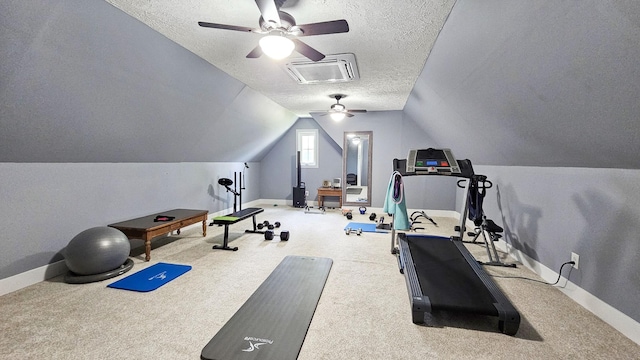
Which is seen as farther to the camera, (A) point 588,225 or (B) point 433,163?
(B) point 433,163

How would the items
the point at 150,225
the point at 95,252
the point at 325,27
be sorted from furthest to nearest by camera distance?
the point at 150,225 → the point at 95,252 → the point at 325,27

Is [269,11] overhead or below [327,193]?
overhead

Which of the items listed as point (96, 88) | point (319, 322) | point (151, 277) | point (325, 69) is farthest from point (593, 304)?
point (96, 88)

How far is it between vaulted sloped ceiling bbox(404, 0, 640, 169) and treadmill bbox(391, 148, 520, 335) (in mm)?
809

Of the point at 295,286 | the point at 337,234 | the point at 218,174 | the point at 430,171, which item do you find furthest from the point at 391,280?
the point at 218,174

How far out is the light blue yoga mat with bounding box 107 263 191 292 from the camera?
2.54 m

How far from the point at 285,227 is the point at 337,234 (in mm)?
1071

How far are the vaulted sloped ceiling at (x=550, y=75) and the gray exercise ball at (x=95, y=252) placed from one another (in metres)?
3.93

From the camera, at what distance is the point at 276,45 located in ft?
6.89

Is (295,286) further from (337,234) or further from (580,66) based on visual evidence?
(580,66)

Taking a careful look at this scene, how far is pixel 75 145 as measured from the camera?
2.81 m

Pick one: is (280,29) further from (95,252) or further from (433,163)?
(95,252)

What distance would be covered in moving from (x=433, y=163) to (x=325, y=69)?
191 cm

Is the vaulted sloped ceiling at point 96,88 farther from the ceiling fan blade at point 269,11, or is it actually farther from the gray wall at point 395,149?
the gray wall at point 395,149
